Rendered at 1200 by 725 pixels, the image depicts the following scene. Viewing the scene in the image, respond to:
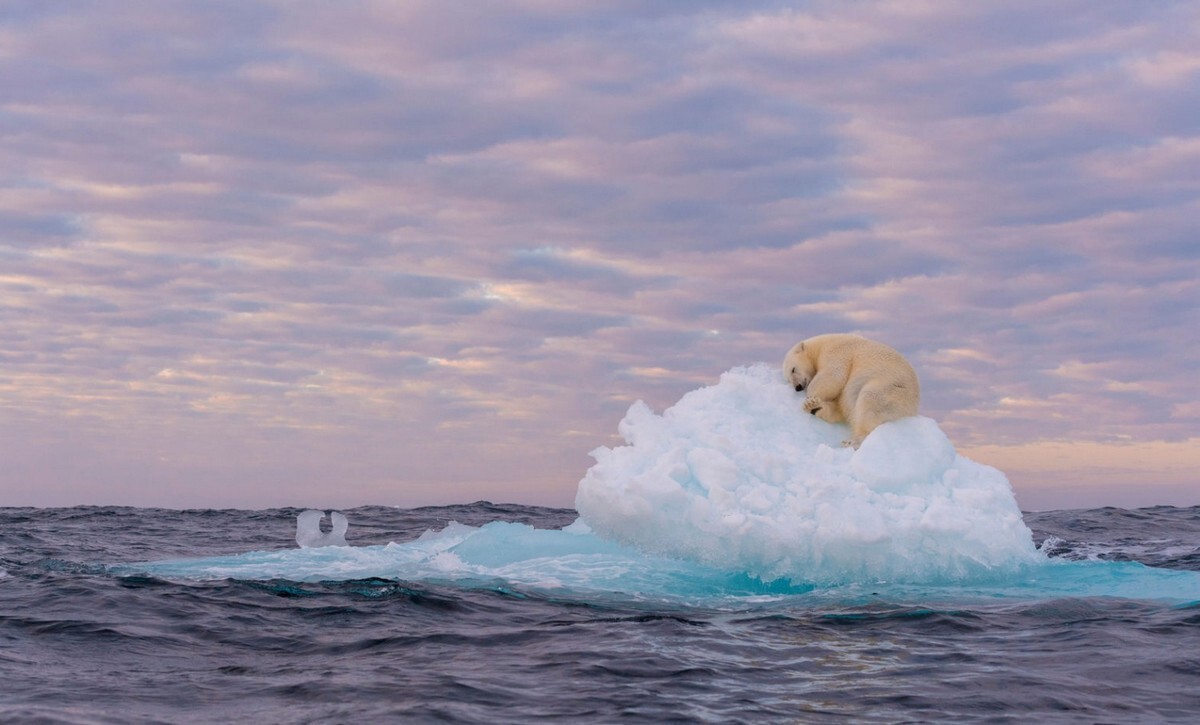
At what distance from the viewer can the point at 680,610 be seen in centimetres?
1169

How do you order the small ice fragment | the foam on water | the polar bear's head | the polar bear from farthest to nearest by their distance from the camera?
the small ice fragment, the polar bear's head, the polar bear, the foam on water

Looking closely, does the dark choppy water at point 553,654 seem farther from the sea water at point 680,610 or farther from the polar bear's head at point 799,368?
the polar bear's head at point 799,368

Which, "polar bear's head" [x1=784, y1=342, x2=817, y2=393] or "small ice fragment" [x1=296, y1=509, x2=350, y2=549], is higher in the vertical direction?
"polar bear's head" [x1=784, y1=342, x2=817, y2=393]

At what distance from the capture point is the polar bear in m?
14.8

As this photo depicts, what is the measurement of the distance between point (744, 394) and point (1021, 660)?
6.86 meters

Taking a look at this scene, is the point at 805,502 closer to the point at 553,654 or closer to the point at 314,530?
the point at 553,654

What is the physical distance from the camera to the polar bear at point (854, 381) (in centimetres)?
1476

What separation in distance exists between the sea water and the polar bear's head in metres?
0.26

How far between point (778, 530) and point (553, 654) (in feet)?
14.6

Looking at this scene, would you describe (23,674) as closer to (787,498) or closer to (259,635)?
(259,635)

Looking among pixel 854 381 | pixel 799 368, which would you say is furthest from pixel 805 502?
pixel 799 368

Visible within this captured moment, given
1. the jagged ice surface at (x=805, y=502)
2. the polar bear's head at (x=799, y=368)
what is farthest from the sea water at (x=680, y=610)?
the polar bear's head at (x=799, y=368)

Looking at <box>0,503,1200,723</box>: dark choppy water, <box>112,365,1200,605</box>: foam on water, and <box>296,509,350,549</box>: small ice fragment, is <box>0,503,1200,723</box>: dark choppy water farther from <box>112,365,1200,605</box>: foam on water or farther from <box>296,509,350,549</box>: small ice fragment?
<box>296,509,350,549</box>: small ice fragment

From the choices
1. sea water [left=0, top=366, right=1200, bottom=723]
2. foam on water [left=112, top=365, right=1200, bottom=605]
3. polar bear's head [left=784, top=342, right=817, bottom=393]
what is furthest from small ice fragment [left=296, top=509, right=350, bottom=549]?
polar bear's head [left=784, top=342, right=817, bottom=393]
